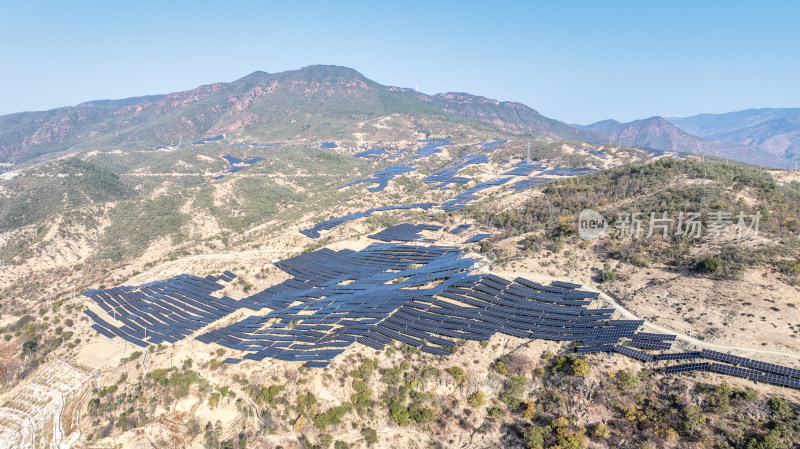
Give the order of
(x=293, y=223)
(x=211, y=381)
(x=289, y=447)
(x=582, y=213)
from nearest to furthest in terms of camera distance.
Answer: (x=289, y=447)
(x=211, y=381)
(x=582, y=213)
(x=293, y=223)

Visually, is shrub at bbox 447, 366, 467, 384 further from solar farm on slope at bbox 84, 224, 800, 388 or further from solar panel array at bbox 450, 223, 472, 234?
solar panel array at bbox 450, 223, 472, 234

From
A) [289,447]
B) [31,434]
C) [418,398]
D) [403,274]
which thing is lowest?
[31,434]

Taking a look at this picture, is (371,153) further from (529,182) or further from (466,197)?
(529,182)

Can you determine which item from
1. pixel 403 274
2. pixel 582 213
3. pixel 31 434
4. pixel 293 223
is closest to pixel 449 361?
pixel 403 274

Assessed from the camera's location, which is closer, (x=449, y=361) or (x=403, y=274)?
(x=449, y=361)

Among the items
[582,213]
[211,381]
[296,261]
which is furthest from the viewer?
[296,261]

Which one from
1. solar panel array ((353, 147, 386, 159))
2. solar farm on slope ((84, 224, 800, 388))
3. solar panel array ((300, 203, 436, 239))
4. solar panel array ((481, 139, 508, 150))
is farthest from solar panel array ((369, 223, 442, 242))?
solar panel array ((353, 147, 386, 159))

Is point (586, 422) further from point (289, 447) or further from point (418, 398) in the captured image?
point (289, 447)

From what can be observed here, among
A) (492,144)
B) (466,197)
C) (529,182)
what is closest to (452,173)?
(466,197)
